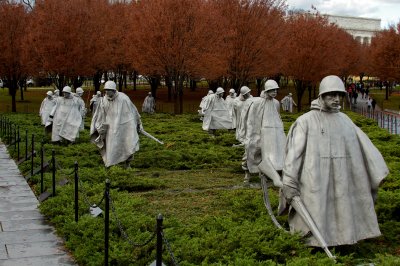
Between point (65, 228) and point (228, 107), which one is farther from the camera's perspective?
point (228, 107)

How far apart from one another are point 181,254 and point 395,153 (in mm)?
10654

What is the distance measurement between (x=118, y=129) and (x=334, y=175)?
7195mm

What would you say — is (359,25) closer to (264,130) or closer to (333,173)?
(264,130)

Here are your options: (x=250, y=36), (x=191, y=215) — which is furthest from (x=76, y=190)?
(x=250, y=36)

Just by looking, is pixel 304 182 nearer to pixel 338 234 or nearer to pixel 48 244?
Result: pixel 338 234

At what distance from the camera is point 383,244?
7.58m

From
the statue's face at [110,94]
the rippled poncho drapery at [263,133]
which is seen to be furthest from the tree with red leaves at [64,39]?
the rippled poncho drapery at [263,133]

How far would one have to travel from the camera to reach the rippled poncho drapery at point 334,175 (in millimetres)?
6688

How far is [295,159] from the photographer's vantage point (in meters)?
6.81

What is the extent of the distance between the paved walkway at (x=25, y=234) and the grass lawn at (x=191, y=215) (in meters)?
0.18

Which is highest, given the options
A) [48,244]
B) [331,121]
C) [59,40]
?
[59,40]

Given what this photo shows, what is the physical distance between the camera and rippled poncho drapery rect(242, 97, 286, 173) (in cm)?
1147

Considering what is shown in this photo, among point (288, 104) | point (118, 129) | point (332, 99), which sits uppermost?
point (332, 99)

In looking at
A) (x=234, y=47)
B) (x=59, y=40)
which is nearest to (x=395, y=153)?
(x=234, y=47)
